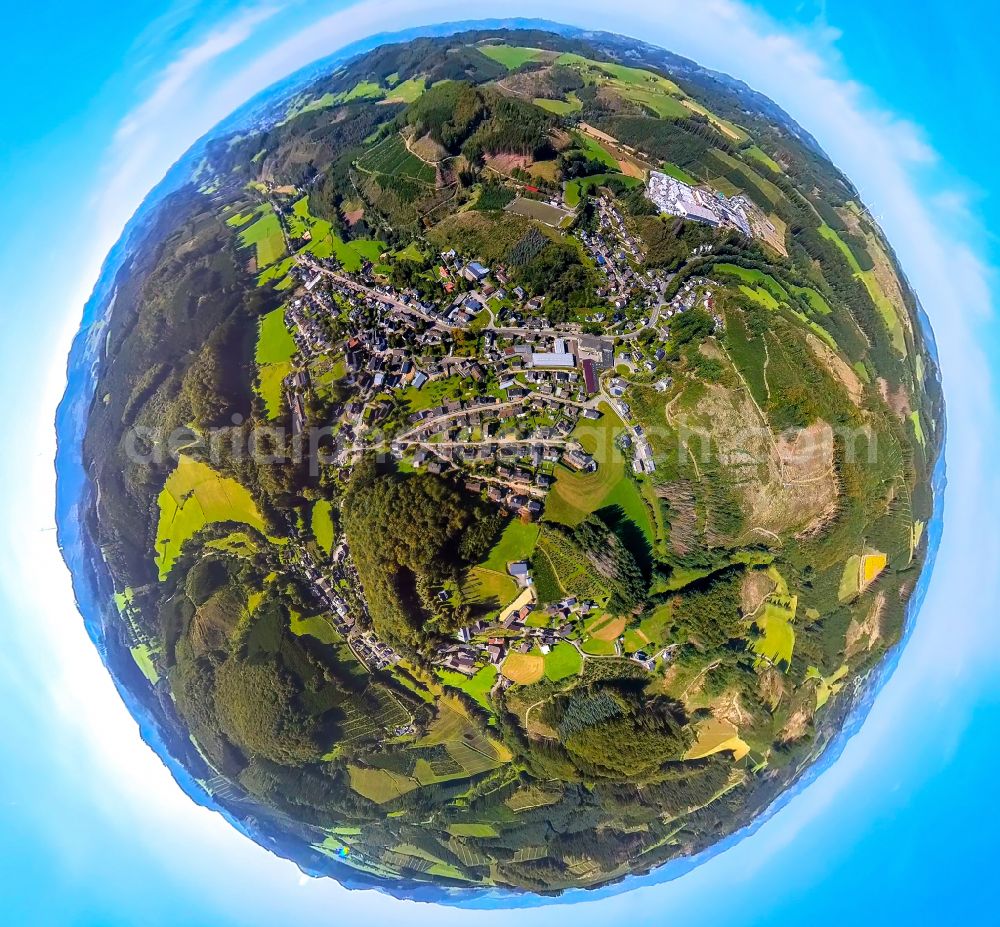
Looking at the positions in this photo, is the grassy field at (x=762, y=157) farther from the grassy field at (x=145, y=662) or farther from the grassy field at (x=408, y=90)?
the grassy field at (x=145, y=662)

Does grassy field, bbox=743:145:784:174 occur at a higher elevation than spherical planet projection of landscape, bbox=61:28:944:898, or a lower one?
higher

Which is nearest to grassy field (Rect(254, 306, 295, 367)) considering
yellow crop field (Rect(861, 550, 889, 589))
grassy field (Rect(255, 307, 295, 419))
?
grassy field (Rect(255, 307, 295, 419))

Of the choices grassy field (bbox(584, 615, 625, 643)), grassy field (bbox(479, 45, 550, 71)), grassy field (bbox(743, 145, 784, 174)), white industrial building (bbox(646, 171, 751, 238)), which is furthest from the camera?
grassy field (bbox(479, 45, 550, 71))

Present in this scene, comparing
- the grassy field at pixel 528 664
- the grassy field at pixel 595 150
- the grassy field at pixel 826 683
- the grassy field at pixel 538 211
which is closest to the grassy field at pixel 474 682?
the grassy field at pixel 528 664

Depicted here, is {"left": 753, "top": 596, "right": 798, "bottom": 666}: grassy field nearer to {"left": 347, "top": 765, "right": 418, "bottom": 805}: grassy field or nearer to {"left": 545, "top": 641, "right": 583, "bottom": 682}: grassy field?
{"left": 545, "top": 641, "right": 583, "bottom": 682}: grassy field

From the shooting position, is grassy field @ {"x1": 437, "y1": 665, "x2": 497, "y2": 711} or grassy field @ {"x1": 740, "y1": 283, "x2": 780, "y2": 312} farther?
grassy field @ {"x1": 740, "y1": 283, "x2": 780, "y2": 312}

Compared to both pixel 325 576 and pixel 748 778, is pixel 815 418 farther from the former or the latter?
pixel 325 576
